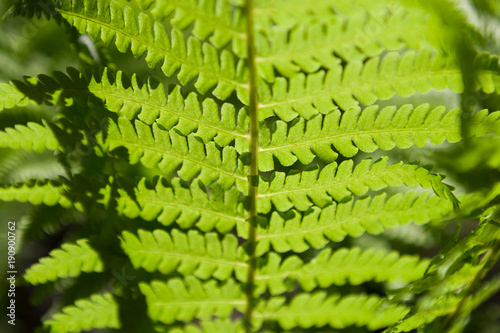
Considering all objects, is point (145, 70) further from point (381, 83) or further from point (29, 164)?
point (381, 83)

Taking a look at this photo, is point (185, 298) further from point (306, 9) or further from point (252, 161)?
point (306, 9)

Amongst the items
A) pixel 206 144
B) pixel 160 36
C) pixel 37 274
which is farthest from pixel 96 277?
pixel 160 36

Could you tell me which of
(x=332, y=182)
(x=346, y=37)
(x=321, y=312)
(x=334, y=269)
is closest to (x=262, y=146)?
(x=332, y=182)

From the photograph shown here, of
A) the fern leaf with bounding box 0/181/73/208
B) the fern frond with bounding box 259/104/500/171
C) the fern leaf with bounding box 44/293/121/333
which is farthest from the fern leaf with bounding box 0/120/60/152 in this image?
the fern frond with bounding box 259/104/500/171

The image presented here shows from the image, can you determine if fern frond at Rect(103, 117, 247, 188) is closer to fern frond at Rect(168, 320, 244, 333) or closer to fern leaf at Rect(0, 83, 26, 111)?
fern leaf at Rect(0, 83, 26, 111)

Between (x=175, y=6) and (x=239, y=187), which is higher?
(x=175, y=6)

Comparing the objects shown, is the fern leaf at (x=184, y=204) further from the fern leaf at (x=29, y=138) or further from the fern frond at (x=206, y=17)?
the fern frond at (x=206, y=17)
